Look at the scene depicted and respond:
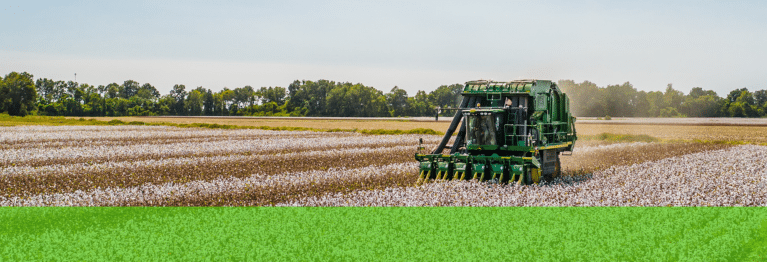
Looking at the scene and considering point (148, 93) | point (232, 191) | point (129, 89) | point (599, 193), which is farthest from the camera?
point (129, 89)

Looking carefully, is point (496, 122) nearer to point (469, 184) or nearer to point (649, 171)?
point (469, 184)

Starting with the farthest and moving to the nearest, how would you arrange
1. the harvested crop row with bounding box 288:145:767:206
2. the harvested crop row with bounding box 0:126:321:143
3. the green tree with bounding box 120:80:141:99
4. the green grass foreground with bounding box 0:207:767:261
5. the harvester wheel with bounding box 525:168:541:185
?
the green tree with bounding box 120:80:141:99 → the harvested crop row with bounding box 0:126:321:143 → the harvester wheel with bounding box 525:168:541:185 → the harvested crop row with bounding box 288:145:767:206 → the green grass foreground with bounding box 0:207:767:261

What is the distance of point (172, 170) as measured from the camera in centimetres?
1720

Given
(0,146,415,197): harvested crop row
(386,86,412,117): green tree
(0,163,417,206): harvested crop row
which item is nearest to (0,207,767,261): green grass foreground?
(0,163,417,206): harvested crop row

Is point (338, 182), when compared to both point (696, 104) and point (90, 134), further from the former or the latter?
point (696, 104)

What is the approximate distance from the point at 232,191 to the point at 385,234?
233 inches

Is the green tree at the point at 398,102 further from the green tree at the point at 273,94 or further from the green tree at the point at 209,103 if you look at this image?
the green tree at the point at 209,103

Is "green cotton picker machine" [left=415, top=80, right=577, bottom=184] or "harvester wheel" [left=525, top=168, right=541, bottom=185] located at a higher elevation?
"green cotton picker machine" [left=415, top=80, right=577, bottom=184]

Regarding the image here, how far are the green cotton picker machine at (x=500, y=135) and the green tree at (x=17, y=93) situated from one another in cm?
6693

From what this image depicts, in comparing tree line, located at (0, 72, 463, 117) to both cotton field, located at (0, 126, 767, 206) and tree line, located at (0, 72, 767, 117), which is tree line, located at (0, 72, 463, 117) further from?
cotton field, located at (0, 126, 767, 206)

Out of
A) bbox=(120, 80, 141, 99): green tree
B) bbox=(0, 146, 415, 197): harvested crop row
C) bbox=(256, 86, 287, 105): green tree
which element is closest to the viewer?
bbox=(0, 146, 415, 197): harvested crop row

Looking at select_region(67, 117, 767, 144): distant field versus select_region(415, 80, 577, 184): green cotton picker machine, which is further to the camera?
select_region(67, 117, 767, 144): distant field

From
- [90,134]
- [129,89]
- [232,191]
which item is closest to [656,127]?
[90,134]

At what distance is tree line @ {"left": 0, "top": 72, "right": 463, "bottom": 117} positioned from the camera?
197 feet
